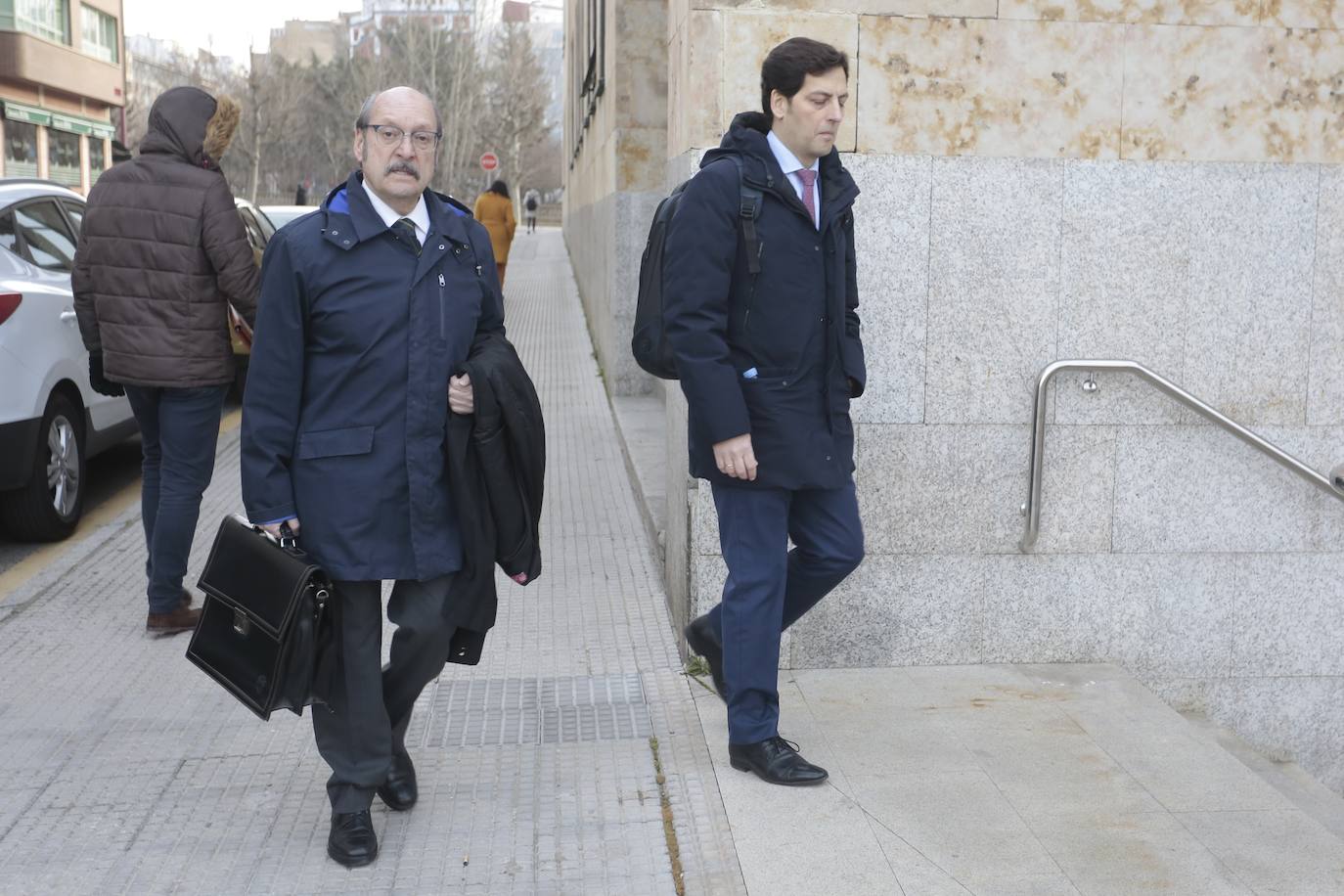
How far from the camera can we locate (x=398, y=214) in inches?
136

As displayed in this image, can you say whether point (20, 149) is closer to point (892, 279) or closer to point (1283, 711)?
point (892, 279)

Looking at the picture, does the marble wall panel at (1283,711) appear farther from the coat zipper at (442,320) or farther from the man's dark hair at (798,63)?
the coat zipper at (442,320)

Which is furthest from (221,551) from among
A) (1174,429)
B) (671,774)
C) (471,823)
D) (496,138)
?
(496,138)

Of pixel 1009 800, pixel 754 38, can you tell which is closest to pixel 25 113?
pixel 754 38

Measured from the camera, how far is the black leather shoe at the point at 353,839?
358 cm

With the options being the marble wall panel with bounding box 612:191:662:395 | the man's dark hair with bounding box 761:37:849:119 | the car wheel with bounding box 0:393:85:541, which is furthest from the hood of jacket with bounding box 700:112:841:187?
the marble wall panel with bounding box 612:191:662:395

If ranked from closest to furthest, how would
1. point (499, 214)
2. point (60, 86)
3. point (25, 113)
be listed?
1. point (499, 214)
2. point (25, 113)
3. point (60, 86)

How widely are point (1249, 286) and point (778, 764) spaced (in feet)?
8.04

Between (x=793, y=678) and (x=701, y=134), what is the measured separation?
1.82m

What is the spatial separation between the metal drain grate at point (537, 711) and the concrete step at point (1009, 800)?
0.27m

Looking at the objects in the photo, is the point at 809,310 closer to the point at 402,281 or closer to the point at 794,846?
the point at 402,281

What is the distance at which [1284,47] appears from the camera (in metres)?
4.93

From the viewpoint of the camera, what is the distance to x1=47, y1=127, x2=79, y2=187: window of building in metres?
48.7

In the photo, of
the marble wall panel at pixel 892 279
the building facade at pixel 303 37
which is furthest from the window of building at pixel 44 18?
the building facade at pixel 303 37
